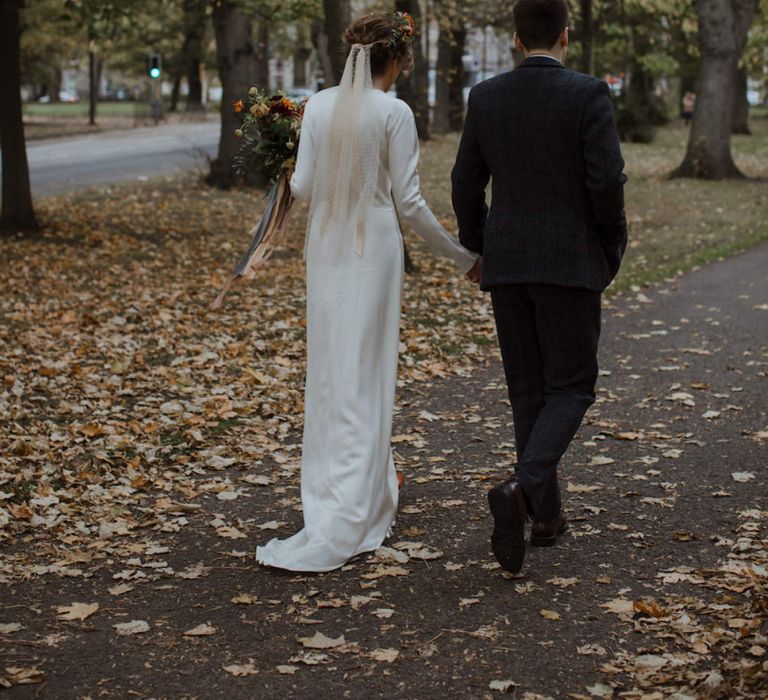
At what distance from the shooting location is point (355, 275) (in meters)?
5.30

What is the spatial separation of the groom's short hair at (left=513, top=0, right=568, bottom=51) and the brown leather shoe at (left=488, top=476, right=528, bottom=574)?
5.82ft

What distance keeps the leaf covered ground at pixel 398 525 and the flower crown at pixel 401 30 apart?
2.22 metres

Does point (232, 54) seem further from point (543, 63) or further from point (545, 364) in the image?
point (545, 364)

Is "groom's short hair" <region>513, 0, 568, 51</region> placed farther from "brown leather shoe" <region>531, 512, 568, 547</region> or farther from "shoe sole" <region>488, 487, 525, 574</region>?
"brown leather shoe" <region>531, 512, 568, 547</region>

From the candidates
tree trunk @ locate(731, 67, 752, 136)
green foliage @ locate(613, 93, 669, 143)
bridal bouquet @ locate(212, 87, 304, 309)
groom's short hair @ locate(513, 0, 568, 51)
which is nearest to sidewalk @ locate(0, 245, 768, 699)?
bridal bouquet @ locate(212, 87, 304, 309)

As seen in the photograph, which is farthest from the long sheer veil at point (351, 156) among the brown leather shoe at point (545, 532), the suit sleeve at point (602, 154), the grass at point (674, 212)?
the grass at point (674, 212)

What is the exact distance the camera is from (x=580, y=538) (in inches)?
217

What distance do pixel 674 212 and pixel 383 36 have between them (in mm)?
16626

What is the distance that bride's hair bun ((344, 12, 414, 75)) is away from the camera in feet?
16.9

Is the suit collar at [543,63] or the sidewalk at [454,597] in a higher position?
the suit collar at [543,63]

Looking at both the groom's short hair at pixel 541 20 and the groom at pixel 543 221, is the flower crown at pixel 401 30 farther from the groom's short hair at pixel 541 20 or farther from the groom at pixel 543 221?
the groom's short hair at pixel 541 20

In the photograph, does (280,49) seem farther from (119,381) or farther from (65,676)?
(65,676)

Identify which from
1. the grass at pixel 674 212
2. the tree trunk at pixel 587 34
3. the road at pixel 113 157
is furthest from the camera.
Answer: the road at pixel 113 157

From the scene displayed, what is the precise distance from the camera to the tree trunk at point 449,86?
136 ft
